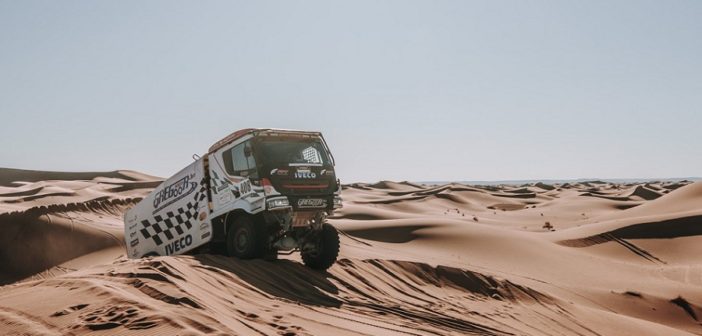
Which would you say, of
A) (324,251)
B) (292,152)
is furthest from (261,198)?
(324,251)

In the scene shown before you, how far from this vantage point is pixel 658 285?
41.9 ft

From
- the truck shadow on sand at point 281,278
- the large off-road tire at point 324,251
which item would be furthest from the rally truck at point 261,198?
the truck shadow on sand at point 281,278

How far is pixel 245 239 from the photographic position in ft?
30.7

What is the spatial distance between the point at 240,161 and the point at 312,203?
1446 mm

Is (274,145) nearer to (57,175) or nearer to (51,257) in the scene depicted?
(51,257)

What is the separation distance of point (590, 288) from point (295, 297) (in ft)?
25.3

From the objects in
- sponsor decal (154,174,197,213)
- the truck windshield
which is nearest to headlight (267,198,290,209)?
the truck windshield

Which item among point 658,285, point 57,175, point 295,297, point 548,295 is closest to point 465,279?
point 548,295

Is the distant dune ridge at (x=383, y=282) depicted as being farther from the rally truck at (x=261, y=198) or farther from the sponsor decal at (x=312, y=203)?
the sponsor decal at (x=312, y=203)

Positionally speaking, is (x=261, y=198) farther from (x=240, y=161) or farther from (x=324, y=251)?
(x=324, y=251)

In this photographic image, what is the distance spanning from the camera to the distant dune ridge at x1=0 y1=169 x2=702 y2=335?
5.59 m

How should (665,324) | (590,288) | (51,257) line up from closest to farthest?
1. (665,324)
2. (590,288)
3. (51,257)

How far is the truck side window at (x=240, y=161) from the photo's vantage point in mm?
9252

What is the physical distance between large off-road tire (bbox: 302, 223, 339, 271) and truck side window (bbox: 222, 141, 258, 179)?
5.42ft
